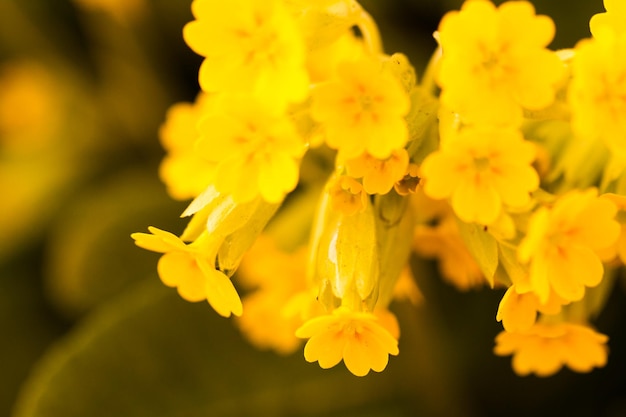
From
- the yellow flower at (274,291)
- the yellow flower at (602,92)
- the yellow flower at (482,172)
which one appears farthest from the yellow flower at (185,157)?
the yellow flower at (602,92)

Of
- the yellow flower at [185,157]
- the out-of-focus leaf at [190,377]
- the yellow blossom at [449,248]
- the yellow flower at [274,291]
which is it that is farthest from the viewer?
the out-of-focus leaf at [190,377]

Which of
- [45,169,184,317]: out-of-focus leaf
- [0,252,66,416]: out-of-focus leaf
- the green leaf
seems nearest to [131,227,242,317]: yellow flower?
the green leaf

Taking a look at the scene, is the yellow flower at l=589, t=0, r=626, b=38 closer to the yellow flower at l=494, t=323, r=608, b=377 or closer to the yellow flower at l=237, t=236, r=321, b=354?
the yellow flower at l=494, t=323, r=608, b=377

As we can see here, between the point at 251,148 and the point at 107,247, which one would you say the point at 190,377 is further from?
the point at 251,148

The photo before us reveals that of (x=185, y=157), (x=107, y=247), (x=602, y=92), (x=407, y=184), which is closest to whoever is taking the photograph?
(x=602, y=92)

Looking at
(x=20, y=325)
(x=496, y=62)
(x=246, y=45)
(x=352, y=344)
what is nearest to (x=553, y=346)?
(x=352, y=344)

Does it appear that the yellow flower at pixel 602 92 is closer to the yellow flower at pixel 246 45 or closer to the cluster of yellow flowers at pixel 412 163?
the cluster of yellow flowers at pixel 412 163

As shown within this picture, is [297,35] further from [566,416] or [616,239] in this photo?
[566,416]
